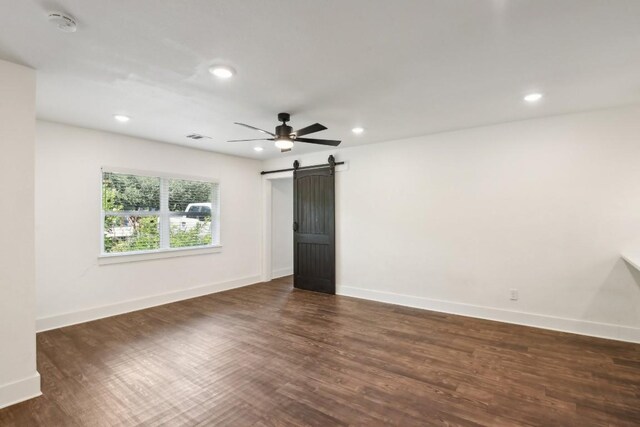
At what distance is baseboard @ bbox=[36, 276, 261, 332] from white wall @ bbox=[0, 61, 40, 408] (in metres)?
1.77

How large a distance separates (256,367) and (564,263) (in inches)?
151

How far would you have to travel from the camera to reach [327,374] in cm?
272

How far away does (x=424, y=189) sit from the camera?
15.4 ft

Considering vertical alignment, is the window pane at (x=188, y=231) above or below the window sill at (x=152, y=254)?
above

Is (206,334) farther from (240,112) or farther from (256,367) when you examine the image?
(240,112)

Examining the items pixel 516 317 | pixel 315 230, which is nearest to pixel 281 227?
pixel 315 230

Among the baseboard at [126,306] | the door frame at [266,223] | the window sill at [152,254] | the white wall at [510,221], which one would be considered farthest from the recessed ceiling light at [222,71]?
the door frame at [266,223]

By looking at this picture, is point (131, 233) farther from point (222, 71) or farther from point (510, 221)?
point (510, 221)

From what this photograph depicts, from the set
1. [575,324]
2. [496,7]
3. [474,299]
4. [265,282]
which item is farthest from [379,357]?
[265,282]

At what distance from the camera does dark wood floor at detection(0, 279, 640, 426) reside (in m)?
2.18

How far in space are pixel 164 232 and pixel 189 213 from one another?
567mm

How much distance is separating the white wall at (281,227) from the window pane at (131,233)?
251cm

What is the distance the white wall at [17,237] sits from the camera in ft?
7.64

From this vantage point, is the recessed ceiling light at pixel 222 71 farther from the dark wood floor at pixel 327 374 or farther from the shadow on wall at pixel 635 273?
the shadow on wall at pixel 635 273
